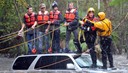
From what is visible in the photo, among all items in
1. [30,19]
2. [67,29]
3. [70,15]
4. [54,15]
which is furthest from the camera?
[30,19]

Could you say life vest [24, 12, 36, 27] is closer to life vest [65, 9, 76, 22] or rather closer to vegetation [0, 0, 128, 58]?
life vest [65, 9, 76, 22]

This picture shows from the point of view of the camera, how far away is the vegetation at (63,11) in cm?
2601

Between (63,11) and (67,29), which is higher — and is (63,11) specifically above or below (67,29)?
above

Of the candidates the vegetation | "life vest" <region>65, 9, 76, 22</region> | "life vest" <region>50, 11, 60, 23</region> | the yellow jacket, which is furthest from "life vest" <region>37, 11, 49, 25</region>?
the vegetation

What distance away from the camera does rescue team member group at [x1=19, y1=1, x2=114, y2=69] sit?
44.8ft

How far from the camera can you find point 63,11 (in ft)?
107

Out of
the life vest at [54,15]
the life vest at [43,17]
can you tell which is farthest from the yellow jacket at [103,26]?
the life vest at [43,17]

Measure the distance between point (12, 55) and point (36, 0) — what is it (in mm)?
4695

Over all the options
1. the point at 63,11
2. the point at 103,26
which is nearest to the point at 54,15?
the point at 103,26

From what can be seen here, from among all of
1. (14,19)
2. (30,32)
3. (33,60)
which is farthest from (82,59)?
(14,19)

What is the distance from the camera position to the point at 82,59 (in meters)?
13.3

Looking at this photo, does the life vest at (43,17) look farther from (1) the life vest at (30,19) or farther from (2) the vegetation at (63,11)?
(2) the vegetation at (63,11)

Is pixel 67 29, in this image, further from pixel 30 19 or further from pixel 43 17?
pixel 30 19

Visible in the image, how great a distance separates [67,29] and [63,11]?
17807 millimetres
